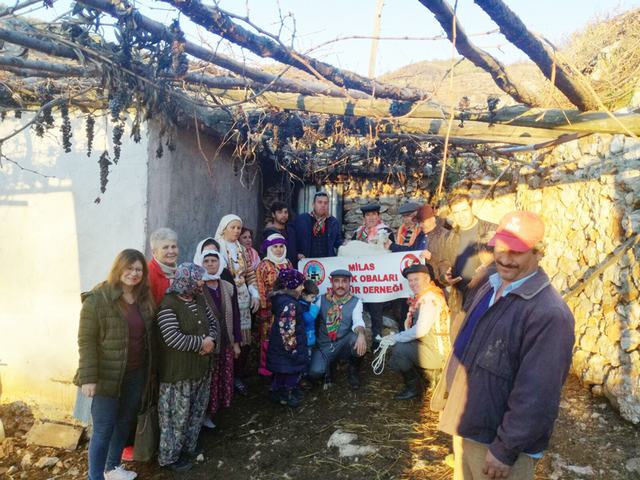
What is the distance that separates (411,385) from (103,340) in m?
3.30

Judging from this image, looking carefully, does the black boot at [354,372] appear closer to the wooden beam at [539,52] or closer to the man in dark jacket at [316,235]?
the man in dark jacket at [316,235]

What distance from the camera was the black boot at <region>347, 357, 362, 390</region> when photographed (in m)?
5.32

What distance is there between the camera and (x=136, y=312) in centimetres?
361

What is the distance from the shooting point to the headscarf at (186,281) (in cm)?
372

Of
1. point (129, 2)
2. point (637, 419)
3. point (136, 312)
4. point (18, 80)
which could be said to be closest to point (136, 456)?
point (136, 312)

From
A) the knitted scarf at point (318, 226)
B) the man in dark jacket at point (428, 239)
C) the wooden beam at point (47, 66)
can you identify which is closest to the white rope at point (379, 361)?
the man in dark jacket at point (428, 239)

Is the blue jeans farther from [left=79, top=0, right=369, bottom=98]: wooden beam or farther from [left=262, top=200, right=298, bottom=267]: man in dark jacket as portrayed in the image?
[left=262, top=200, right=298, bottom=267]: man in dark jacket

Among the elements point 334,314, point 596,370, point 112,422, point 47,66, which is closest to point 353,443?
point 334,314

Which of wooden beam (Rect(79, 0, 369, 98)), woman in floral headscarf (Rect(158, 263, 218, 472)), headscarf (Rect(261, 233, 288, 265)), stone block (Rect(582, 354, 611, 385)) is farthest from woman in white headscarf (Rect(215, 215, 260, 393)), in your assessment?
stone block (Rect(582, 354, 611, 385))

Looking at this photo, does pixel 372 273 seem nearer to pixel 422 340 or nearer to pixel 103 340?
pixel 422 340

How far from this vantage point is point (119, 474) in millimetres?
3656

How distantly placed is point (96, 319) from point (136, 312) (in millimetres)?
314

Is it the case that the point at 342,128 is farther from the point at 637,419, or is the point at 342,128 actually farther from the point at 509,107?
Answer: the point at 637,419

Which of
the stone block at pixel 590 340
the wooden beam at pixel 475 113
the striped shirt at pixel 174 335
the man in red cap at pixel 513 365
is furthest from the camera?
the stone block at pixel 590 340
